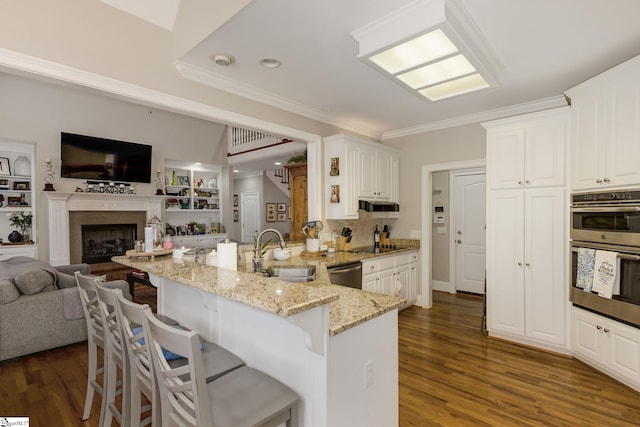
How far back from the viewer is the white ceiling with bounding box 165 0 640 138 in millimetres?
2084

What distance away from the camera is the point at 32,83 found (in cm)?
584

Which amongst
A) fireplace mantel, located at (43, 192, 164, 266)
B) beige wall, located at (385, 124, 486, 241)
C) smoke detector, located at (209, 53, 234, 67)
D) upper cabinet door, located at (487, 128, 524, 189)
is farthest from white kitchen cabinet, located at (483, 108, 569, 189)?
fireplace mantel, located at (43, 192, 164, 266)

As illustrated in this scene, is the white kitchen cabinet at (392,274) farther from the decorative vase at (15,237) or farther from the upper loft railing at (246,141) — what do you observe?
the decorative vase at (15,237)

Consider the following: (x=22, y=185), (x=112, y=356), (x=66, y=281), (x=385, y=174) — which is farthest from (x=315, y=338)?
(x=22, y=185)

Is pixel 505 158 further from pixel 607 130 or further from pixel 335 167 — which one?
pixel 335 167

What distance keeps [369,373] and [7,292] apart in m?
3.57

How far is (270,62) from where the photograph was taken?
2.77 m

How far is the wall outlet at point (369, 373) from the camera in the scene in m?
1.52

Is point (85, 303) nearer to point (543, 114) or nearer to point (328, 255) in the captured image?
point (328, 255)

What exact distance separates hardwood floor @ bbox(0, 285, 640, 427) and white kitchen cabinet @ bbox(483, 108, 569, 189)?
5.93ft

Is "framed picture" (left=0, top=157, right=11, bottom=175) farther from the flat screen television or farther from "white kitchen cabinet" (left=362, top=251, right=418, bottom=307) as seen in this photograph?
"white kitchen cabinet" (left=362, top=251, right=418, bottom=307)

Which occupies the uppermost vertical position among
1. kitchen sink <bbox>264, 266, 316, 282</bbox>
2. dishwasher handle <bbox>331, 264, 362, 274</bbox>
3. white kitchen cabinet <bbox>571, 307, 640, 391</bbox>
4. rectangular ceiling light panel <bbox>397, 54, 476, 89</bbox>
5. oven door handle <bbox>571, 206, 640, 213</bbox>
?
rectangular ceiling light panel <bbox>397, 54, 476, 89</bbox>

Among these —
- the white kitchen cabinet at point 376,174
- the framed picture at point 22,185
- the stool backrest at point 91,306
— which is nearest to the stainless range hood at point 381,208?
the white kitchen cabinet at point 376,174

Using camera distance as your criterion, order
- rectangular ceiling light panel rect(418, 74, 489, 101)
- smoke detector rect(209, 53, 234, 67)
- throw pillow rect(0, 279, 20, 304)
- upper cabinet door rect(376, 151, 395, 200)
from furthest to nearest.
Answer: upper cabinet door rect(376, 151, 395, 200)
throw pillow rect(0, 279, 20, 304)
rectangular ceiling light panel rect(418, 74, 489, 101)
smoke detector rect(209, 53, 234, 67)
